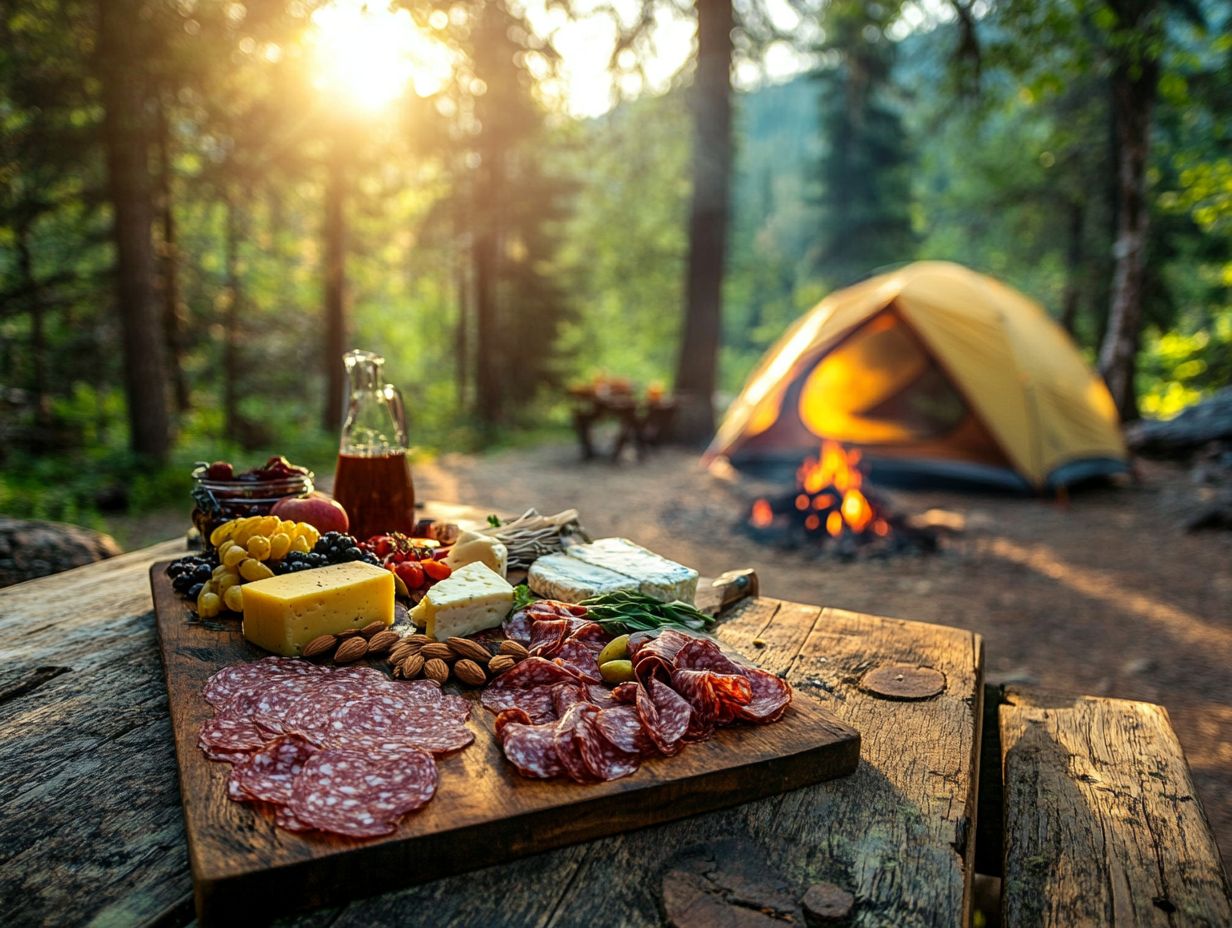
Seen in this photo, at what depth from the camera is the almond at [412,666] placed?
165 cm

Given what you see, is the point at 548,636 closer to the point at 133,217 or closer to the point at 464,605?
the point at 464,605

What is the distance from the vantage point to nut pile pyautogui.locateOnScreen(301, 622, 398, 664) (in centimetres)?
173

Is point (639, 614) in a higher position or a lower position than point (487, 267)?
lower

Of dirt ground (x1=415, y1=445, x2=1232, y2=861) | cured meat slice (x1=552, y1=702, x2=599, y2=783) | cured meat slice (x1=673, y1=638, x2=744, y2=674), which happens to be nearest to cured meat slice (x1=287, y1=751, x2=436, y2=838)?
cured meat slice (x1=552, y1=702, x2=599, y2=783)

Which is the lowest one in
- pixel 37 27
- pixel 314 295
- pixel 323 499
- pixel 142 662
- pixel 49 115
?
pixel 142 662

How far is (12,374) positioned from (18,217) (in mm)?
1909

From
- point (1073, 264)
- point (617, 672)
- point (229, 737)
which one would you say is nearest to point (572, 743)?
point (617, 672)

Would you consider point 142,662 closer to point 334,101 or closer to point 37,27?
point 37,27

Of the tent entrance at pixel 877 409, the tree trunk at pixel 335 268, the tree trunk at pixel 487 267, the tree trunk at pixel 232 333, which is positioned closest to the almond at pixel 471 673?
the tent entrance at pixel 877 409

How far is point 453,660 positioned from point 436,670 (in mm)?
66

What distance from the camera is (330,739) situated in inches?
55.5

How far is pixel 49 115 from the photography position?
7371 millimetres

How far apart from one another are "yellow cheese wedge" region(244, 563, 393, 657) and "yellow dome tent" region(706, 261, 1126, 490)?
265 inches

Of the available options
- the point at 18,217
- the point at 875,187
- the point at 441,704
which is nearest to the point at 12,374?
the point at 18,217
